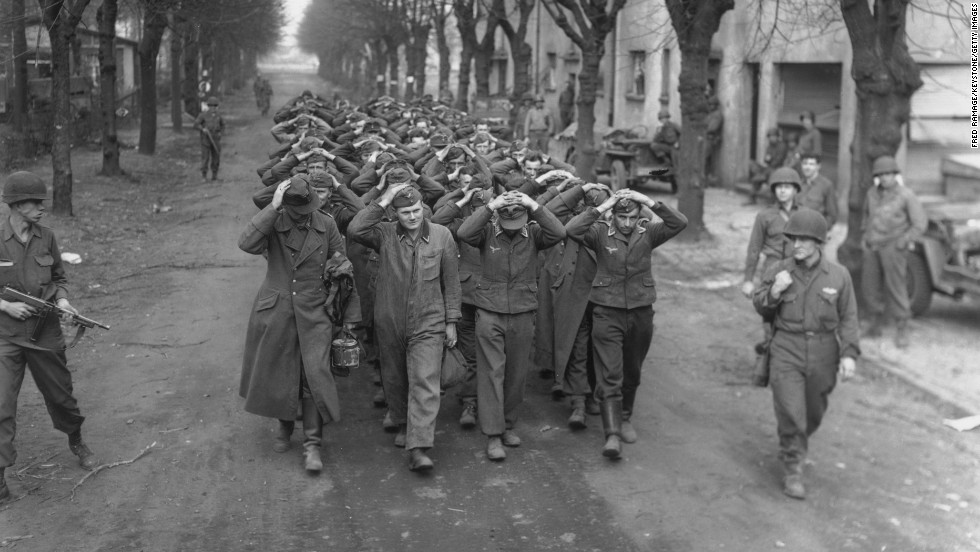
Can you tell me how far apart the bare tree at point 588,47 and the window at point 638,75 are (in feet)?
34.3

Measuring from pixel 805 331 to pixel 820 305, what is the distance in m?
0.19

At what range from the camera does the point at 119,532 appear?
639cm

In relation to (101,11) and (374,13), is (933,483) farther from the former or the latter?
(374,13)

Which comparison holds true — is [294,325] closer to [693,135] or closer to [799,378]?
[799,378]

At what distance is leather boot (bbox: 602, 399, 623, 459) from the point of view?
7723 millimetres

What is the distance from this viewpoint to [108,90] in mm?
23812

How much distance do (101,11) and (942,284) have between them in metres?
19.6

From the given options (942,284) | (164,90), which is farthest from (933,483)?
(164,90)

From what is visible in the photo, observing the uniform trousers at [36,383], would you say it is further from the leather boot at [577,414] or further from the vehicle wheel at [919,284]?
the vehicle wheel at [919,284]

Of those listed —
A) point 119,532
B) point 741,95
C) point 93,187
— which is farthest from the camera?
point 741,95

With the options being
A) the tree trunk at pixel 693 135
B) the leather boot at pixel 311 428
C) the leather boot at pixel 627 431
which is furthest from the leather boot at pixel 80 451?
the tree trunk at pixel 693 135

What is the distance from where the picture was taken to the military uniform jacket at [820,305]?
23.3 feet

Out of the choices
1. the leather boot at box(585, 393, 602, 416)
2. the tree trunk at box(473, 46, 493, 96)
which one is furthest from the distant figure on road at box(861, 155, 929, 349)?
the tree trunk at box(473, 46, 493, 96)

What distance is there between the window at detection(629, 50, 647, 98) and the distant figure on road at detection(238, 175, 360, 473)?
2284 centimetres
